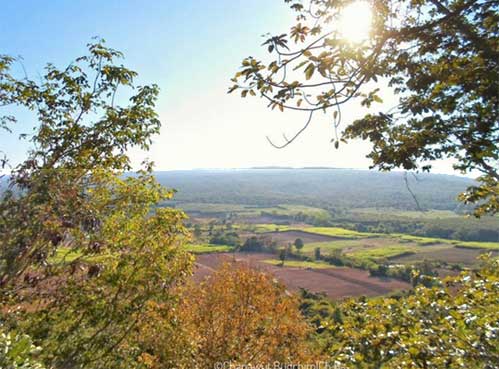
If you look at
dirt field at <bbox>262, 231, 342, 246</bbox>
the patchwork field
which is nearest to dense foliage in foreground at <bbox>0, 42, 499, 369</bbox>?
the patchwork field

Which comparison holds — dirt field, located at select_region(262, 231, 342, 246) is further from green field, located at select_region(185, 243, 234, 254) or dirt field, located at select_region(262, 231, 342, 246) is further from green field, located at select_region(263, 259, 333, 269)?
green field, located at select_region(263, 259, 333, 269)

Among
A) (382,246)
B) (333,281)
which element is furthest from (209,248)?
(382,246)

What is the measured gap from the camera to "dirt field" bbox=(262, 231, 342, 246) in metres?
85.1

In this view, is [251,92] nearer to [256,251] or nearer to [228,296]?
[228,296]

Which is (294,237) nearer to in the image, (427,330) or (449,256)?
(449,256)

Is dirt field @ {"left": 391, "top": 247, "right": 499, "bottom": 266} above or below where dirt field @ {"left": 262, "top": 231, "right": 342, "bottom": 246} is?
above

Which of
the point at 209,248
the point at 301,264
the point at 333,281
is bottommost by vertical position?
the point at 301,264

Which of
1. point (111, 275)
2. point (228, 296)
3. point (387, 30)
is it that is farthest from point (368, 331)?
point (228, 296)

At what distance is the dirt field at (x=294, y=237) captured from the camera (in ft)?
279

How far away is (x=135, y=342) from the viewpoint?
8992 mm

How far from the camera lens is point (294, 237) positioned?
9056cm

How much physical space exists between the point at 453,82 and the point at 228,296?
9.79 metres

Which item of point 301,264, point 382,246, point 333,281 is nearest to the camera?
point 333,281

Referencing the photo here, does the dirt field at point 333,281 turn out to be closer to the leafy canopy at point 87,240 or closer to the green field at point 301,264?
the green field at point 301,264
